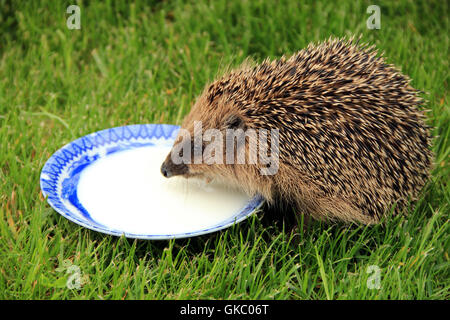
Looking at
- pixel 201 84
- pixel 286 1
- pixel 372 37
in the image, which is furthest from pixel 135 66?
pixel 372 37

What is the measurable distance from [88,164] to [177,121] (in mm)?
1024

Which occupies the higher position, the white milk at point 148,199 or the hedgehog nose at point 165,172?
the hedgehog nose at point 165,172

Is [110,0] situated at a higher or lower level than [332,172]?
higher

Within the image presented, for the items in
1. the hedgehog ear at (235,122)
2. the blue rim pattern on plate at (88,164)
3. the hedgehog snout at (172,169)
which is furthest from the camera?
the hedgehog snout at (172,169)

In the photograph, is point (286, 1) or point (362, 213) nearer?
point (362, 213)

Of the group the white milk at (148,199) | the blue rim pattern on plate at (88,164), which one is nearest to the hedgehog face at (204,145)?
the white milk at (148,199)

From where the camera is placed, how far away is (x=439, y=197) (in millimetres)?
4016

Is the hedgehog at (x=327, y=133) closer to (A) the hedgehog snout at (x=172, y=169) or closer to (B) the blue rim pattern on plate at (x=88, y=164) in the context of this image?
(A) the hedgehog snout at (x=172, y=169)

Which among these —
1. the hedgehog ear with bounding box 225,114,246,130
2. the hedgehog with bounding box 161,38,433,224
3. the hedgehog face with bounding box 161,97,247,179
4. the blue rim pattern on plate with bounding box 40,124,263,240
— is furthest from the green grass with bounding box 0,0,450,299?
the hedgehog ear with bounding box 225,114,246,130

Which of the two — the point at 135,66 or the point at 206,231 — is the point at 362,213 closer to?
the point at 206,231

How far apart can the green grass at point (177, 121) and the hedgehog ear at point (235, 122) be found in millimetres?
641

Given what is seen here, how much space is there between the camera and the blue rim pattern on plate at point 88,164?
10.9 feet

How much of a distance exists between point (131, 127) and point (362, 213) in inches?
74.7
